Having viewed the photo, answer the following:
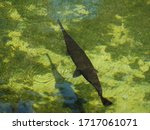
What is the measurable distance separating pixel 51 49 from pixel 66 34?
0.22 metres

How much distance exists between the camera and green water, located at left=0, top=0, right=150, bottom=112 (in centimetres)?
304

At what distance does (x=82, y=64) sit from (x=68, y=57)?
6.3 inches

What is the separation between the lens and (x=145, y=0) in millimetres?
3559

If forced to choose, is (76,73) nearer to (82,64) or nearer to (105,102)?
(82,64)

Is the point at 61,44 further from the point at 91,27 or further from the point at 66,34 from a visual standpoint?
the point at 91,27

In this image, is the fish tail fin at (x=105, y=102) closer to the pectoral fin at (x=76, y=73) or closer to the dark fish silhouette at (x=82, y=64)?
the dark fish silhouette at (x=82, y=64)

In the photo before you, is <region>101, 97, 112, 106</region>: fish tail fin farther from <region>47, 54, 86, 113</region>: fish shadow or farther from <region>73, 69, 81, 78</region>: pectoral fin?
<region>73, 69, 81, 78</region>: pectoral fin

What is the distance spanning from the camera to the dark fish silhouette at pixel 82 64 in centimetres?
309

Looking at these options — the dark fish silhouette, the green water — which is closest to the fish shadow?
the green water

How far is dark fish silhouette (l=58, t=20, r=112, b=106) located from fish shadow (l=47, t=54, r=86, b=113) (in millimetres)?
131

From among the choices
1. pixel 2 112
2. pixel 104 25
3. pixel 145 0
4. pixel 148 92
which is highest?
pixel 145 0

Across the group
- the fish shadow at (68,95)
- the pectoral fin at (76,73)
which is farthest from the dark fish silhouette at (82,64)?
the fish shadow at (68,95)

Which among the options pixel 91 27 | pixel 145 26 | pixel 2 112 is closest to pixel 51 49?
pixel 91 27

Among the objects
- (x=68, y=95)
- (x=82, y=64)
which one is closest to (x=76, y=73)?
(x=82, y=64)
